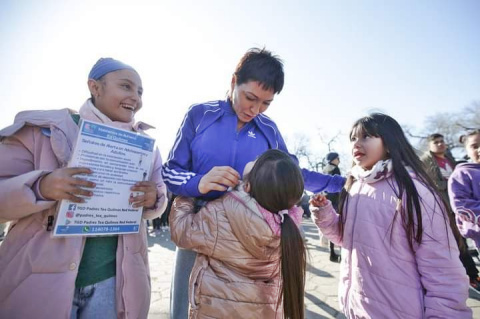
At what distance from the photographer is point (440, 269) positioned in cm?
121

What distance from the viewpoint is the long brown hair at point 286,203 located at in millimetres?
1156

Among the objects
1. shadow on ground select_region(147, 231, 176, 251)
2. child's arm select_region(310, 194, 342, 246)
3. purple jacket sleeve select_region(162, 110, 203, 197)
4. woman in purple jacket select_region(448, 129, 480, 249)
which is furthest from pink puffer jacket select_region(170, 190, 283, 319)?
shadow on ground select_region(147, 231, 176, 251)

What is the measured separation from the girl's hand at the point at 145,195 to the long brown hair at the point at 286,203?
1.72 feet

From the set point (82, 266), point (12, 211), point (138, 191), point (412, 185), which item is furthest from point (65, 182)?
point (412, 185)

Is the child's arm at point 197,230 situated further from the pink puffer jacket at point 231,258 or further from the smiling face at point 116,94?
the smiling face at point 116,94

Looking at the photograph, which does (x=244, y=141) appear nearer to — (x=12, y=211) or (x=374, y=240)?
(x=374, y=240)

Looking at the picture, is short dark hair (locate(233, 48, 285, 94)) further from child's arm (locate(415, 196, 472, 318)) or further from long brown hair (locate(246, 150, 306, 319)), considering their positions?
child's arm (locate(415, 196, 472, 318))

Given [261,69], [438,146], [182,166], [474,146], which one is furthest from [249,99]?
[438,146]

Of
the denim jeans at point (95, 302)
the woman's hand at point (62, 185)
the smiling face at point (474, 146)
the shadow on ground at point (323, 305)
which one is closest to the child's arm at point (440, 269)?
the denim jeans at point (95, 302)

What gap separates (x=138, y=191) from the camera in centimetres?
125

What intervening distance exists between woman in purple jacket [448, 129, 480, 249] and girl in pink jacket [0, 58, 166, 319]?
303 cm

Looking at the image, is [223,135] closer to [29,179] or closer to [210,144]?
[210,144]

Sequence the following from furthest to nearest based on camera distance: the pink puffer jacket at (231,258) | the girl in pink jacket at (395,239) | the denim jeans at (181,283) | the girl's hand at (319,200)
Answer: the girl's hand at (319,200)
the denim jeans at (181,283)
the girl in pink jacket at (395,239)
the pink puffer jacket at (231,258)

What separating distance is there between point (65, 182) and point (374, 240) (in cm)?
154
